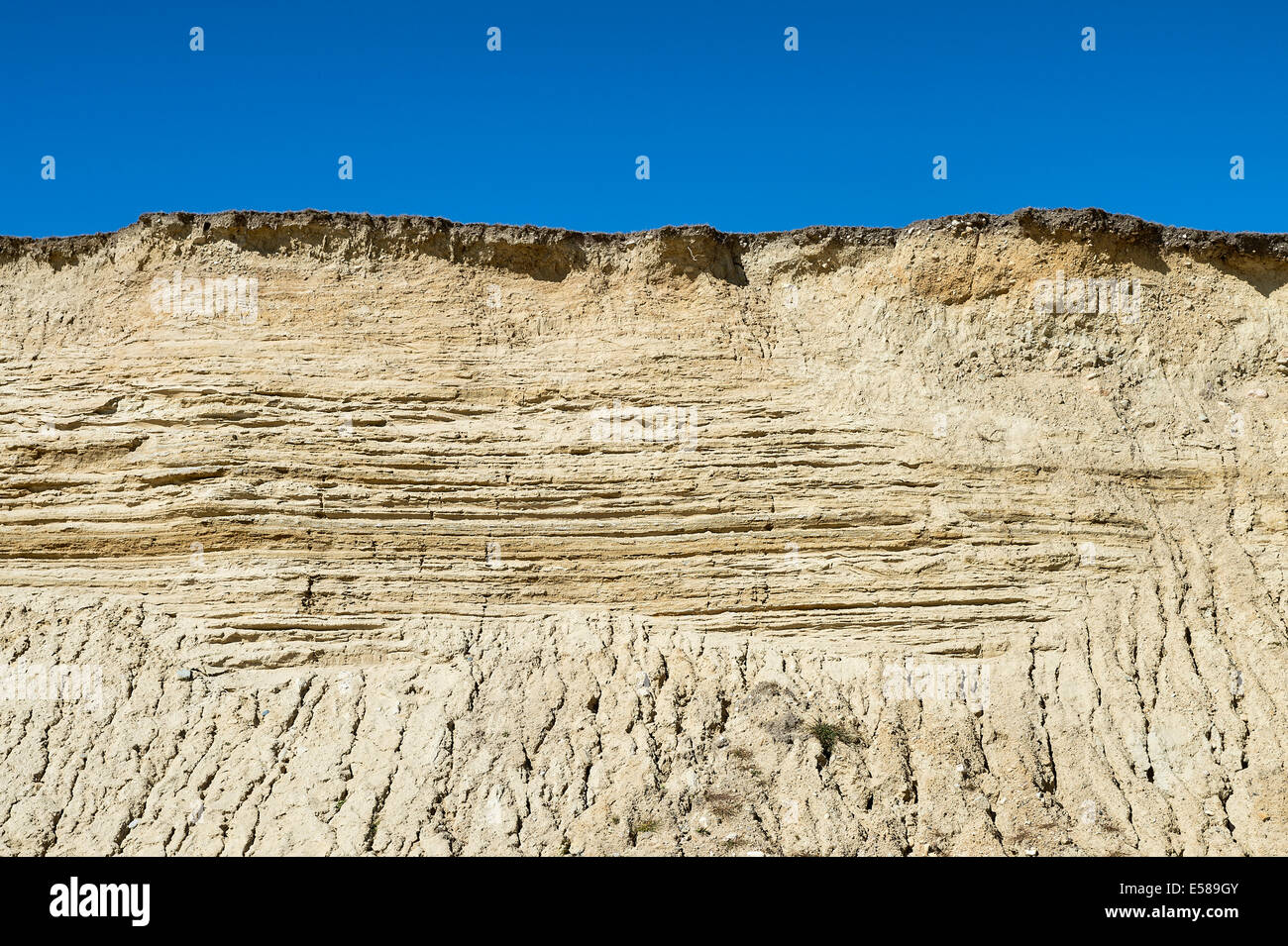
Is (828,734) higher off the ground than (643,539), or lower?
lower

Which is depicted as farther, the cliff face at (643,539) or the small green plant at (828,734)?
the small green plant at (828,734)

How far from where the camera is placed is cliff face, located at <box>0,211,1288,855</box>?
11172 millimetres

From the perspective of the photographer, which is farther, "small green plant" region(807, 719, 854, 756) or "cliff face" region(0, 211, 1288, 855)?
"small green plant" region(807, 719, 854, 756)

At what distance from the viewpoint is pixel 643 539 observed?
1301 cm

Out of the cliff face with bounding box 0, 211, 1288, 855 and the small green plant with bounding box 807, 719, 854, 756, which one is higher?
the cliff face with bounding box 0, 211, 1288, 855

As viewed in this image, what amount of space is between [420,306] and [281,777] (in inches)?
247

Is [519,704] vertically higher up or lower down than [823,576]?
lower down

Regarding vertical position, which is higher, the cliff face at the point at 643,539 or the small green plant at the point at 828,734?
the cliff face at the point at 643,539

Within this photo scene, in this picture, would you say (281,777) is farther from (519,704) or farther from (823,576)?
(823,576)

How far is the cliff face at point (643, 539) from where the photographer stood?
11172 mm

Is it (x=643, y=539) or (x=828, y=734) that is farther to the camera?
(x=643, y=539)

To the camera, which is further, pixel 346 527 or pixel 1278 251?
pixel 1278 251

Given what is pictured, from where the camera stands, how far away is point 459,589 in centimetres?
1271

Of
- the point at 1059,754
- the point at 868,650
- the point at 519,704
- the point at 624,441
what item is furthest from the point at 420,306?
the point at 1059,754
